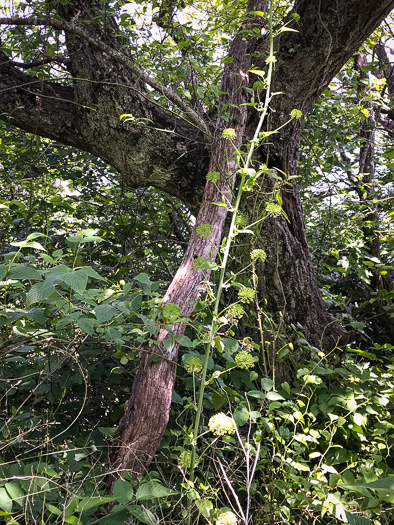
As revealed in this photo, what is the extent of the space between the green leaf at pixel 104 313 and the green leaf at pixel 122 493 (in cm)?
46

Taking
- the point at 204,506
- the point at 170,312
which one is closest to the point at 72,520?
the point at 204,506

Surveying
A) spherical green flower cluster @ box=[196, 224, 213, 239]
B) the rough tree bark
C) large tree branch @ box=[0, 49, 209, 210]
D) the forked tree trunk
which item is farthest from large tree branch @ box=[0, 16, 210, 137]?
spherical green flower cluster @ box=[196, 224, 213, 239]

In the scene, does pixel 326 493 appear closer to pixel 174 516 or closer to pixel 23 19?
pixel 174 516

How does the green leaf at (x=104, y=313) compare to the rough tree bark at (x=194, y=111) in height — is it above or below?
below

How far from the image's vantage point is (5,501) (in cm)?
104

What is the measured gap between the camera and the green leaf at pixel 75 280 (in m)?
1.16

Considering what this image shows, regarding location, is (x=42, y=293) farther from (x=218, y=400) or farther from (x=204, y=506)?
(x=218, y=400)

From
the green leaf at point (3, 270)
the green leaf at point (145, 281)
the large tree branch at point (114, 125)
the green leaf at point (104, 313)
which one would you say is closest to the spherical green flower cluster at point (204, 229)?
the green leaf at point (145, 281)

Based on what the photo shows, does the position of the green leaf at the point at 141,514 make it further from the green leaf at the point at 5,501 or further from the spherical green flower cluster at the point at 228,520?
the green leaf at the point at 5,501

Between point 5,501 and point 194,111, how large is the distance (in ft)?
6.59

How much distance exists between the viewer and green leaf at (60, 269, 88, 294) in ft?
3.82

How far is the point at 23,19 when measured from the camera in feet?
8.21

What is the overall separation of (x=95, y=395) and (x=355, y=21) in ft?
7.98

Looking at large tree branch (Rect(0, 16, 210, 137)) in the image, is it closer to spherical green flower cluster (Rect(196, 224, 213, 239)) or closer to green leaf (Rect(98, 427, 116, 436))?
spherical green flower cluster (Rect(196, 224, 213, 239))
